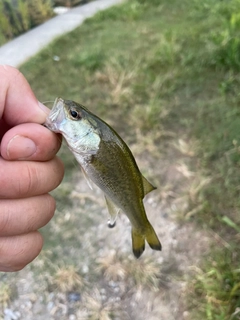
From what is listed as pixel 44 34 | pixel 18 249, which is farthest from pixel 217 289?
pixel 44 34

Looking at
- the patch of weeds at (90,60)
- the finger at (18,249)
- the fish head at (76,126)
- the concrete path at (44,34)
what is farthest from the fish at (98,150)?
the concrete path at (44,34)

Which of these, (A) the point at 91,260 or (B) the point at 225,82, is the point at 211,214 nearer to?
(A) the point at 91,260

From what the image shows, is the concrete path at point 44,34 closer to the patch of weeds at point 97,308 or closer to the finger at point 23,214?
the patch of weeds at point 97,308

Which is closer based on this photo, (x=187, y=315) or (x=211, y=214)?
(x=187, y=315)

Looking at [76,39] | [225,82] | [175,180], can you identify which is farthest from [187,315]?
[76,39]

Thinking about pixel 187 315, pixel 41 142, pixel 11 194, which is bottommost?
pixel 187 315

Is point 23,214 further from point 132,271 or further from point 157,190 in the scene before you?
point 157,190

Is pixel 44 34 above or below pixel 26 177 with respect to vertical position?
below
